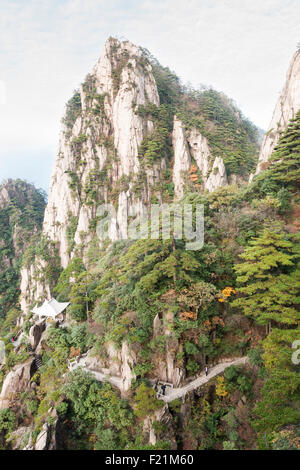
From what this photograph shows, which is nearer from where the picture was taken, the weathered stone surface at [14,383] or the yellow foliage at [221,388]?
the yellow foliage at [221,388]

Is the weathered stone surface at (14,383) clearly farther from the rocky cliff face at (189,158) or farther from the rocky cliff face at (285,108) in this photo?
the rocky cliff face at (189,158)

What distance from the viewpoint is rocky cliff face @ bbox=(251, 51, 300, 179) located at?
24.2 m

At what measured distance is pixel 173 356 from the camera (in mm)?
11969

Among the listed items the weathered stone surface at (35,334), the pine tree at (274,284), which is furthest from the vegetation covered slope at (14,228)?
the pine tree at (274,284)

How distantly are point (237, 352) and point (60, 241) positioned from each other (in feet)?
111

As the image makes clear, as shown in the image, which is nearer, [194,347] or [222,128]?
[194,347]

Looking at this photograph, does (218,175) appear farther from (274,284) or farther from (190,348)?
(190,348)

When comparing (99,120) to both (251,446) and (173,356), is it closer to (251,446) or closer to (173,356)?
(173,356)

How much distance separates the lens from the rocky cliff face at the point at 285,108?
24250 mm

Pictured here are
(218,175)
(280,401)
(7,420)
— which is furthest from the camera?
(218,175)

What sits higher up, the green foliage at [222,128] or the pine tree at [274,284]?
the green foliage at [222,128]

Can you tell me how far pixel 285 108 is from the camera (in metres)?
25.5

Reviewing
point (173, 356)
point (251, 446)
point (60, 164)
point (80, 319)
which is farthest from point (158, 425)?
point (60, 164)

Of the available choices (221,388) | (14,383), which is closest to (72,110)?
(14,383)
